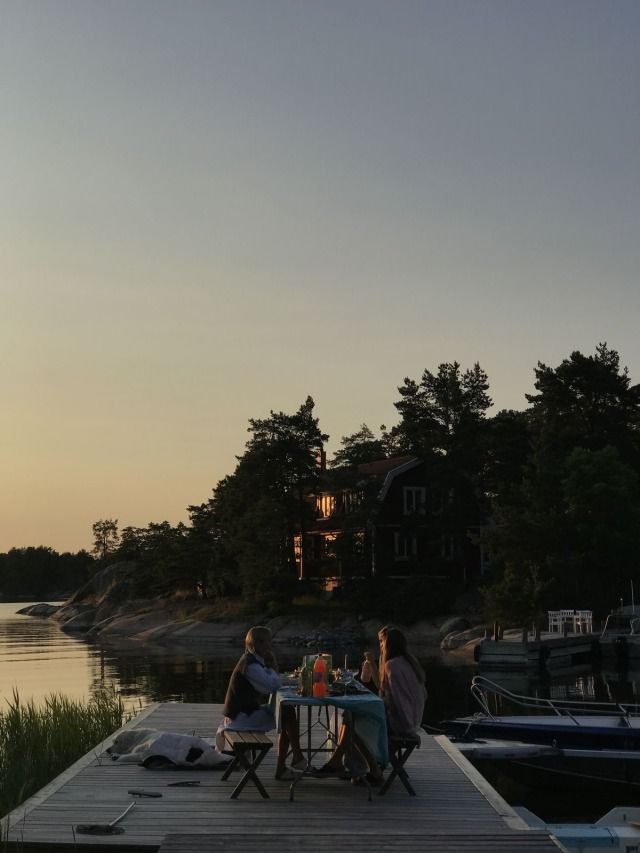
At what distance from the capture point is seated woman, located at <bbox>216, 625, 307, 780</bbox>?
12320 mm

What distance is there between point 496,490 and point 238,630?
19.1m

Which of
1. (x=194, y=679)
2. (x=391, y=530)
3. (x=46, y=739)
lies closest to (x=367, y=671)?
(x=46, y=739)

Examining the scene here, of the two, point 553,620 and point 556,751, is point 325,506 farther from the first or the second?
point 556,751

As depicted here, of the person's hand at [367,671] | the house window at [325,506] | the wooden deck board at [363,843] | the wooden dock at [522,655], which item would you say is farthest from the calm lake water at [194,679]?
the house window at [325,506]

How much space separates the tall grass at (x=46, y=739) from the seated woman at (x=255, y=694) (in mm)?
2515

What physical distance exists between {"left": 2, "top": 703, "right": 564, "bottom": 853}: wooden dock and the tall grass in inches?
36.6

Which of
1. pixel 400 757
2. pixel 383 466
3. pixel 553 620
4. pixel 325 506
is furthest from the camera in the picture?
pixel 325 506

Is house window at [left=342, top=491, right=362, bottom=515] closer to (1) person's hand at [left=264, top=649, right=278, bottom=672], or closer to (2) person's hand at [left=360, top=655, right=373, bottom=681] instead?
(2) person's hand at [left=360, top=655, right=373, bottom=681]

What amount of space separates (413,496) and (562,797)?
180 ft

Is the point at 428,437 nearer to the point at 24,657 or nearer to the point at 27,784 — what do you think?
the point at 24,657

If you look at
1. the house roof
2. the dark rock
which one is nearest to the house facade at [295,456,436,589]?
the house roof

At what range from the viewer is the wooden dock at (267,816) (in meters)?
9.34

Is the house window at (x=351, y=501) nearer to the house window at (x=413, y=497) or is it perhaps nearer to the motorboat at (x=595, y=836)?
the house window at (x=413, y=497)

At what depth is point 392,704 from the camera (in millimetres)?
12234
